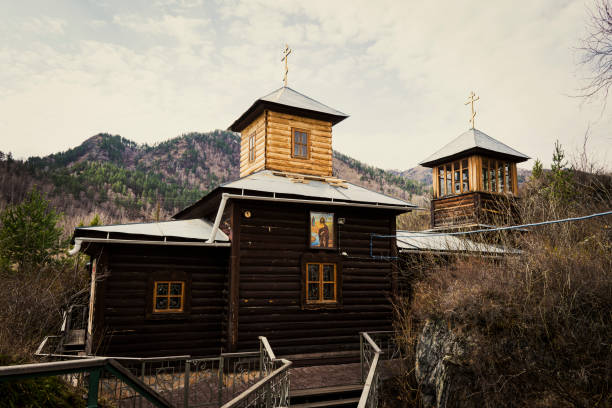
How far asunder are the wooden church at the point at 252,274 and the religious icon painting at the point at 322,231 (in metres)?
0.03

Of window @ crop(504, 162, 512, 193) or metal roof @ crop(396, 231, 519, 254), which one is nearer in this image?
metal roof @ crop(396, 231, 519, 254)

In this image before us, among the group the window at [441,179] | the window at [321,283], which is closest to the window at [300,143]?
the window at [321,283]

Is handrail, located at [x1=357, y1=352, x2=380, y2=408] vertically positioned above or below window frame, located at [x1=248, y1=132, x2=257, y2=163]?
below

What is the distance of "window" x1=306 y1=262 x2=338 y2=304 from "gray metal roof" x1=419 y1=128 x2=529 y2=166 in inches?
393

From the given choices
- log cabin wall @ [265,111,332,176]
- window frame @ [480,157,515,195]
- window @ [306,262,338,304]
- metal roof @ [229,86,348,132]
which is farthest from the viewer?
window frame @ [480,157,515,195]

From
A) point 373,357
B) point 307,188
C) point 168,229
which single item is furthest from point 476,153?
point 168,229

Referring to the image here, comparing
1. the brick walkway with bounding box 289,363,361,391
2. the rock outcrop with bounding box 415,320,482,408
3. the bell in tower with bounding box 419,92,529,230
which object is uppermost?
the bell in tower with bounding box 419,92,529,230

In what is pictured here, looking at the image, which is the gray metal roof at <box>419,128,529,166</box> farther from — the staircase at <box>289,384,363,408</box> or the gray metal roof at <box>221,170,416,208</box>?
the staircase at <box>289,384,363,408</box>

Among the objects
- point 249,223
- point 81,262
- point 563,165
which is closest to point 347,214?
point 249,223

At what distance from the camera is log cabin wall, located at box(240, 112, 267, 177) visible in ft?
48.0

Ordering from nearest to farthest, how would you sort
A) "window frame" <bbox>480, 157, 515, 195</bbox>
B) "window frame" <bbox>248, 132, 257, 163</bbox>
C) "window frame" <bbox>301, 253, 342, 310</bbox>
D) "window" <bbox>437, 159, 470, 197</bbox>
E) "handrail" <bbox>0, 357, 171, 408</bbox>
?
"handrail" <bbox>0, 357, 171, 408</bbox> < "window frame" <bbox>301, 253, 342, 310</bbox> < "window frame" <bbox>248, 132, 257, 163</bbox> < "window frame" <bbox>480, 157, 515, 195</bbox> < "window" <bbox>437, 159, 470, 197</bbox>

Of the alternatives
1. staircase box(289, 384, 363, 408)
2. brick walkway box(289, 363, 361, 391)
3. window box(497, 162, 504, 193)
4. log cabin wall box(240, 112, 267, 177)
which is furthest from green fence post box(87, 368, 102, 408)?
window box(497, 162, 504, 193)

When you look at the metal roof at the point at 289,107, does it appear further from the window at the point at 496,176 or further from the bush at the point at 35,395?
the bush at the point at 35,395

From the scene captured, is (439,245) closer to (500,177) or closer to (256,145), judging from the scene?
(500,177)
